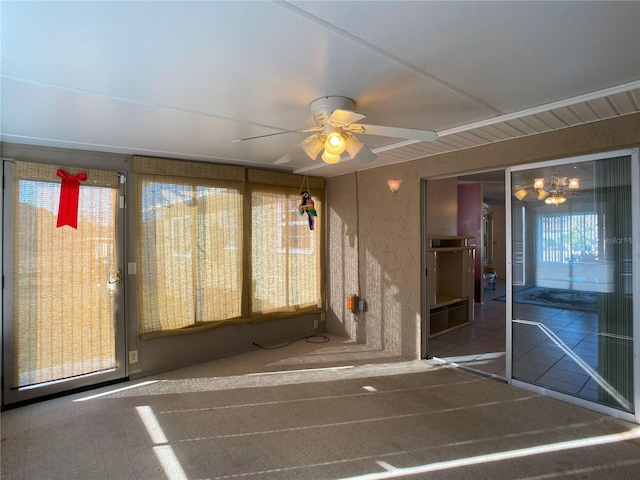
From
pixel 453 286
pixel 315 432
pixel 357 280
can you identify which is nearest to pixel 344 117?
pixel 315 432

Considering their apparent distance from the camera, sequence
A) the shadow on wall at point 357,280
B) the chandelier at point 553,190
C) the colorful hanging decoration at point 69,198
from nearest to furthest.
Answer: the chandelier at point 553,190, the colorful hanging decoration at point 69,198, the shadow on wall at point 357,280

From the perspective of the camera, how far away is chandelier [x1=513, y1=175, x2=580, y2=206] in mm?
2867

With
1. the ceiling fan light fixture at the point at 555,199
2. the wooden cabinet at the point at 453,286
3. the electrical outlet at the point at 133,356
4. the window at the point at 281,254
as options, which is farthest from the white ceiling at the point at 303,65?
the wooden cabinet at the point at 453,286

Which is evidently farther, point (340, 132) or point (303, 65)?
point (340, 132)

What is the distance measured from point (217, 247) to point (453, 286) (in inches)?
150

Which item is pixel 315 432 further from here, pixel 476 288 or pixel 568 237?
pixel 476 288

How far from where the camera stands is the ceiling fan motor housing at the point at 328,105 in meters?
2.16

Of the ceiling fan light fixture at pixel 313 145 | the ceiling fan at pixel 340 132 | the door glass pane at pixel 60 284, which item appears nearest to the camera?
the ceiling fan at pixel 340 132

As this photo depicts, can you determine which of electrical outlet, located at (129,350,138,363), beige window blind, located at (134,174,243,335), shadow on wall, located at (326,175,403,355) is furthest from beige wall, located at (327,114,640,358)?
electrical outlet, located at (129,350,138,363)

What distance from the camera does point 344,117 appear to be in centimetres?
192

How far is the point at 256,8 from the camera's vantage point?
1.35 metres

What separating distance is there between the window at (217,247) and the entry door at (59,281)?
0.29 m

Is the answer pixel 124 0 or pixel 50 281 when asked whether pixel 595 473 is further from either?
pixel 50 281

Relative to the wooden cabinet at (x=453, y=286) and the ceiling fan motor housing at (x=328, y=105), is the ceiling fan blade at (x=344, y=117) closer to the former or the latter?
the ceiling fan motor housing at (x=328, y=105)
